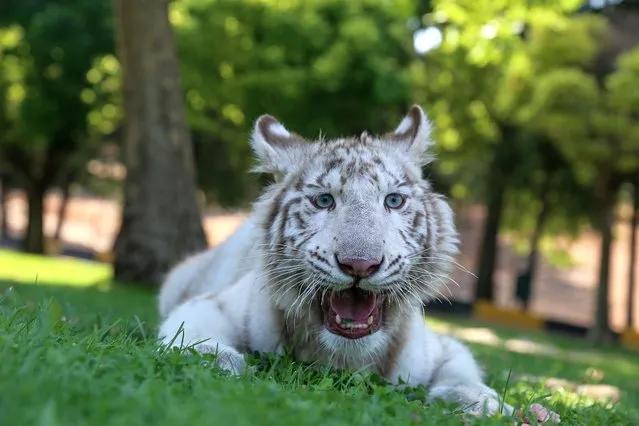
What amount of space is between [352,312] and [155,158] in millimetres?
10515

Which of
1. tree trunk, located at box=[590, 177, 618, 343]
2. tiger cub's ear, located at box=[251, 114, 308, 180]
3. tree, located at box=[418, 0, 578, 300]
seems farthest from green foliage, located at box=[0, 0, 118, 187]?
tiger cub's ear, located at box=[251, 114, 308, 180]

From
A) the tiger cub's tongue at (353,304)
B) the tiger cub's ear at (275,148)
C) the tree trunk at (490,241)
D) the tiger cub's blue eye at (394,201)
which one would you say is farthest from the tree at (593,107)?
the tiger cub's tongue at (353,304)

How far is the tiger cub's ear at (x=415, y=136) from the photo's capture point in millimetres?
4879

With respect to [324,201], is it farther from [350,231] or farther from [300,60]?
[300,60]

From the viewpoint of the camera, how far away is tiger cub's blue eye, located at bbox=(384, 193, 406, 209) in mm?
4354

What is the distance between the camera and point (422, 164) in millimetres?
4965

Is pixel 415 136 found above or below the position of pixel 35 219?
above

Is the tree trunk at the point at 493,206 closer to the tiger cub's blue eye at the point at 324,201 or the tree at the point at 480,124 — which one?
the tree at the point at 480,124

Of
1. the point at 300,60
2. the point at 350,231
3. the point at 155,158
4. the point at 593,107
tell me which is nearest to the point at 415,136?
the point at 350,231

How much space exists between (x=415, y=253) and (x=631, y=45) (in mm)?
20571

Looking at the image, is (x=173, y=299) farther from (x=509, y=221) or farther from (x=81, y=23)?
(x=509, y=221)

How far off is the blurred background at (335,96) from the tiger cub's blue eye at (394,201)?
31.2 feet

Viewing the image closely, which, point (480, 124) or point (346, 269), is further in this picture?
point (480, 124)

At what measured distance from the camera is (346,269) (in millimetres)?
3908
